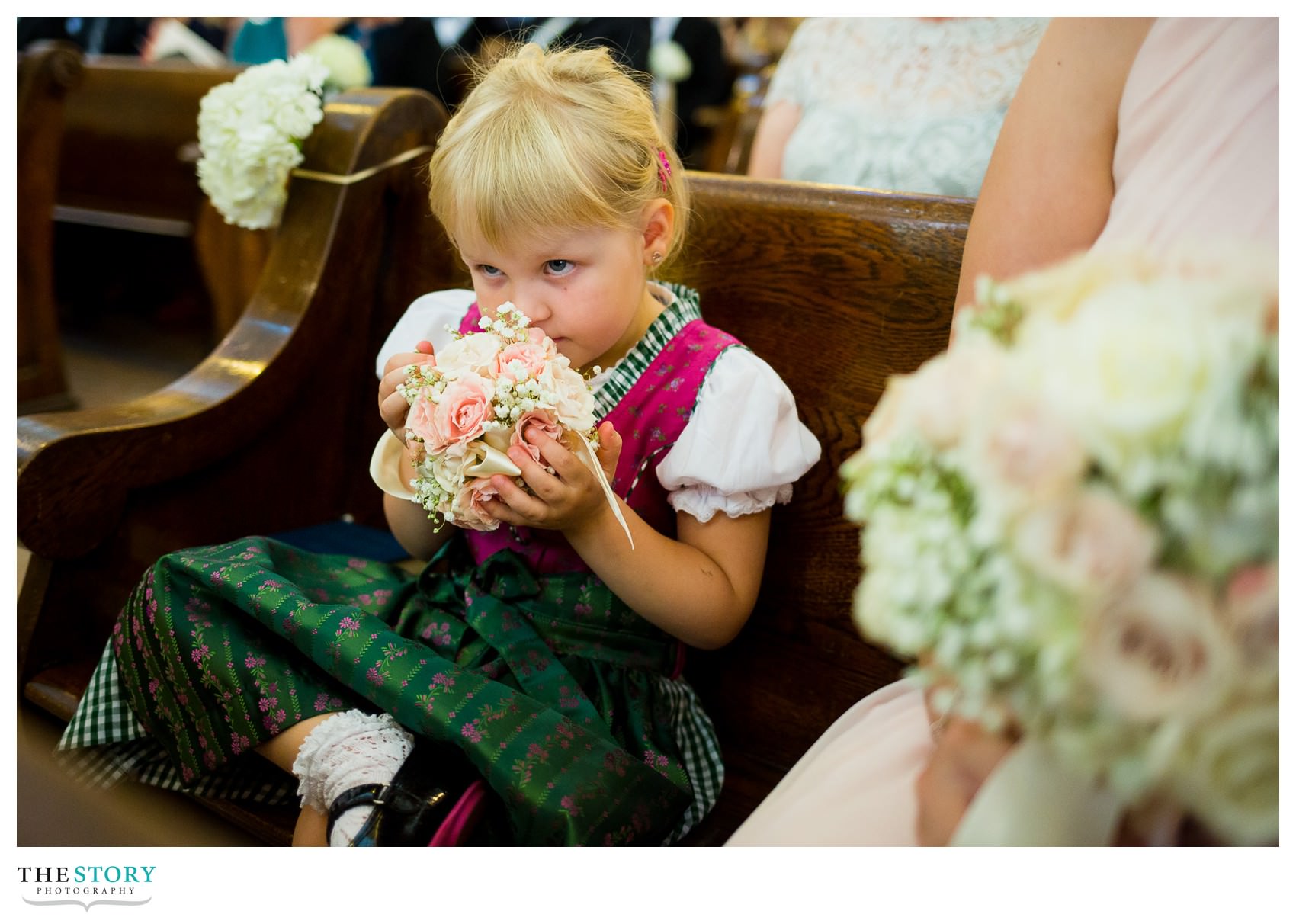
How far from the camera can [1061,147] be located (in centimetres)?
80

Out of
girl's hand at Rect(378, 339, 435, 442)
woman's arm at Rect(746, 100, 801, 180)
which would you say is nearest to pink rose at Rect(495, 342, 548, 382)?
girl's hand at Rect(378, 339, 435, 442)

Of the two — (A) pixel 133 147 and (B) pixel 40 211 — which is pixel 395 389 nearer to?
(B) pixel 40 211

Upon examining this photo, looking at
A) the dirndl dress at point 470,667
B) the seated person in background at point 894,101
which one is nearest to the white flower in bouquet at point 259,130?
the dirndl dress at point 470,667

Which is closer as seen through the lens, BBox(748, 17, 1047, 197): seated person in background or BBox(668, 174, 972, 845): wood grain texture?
BBox(668, 174, 972, 845): wood grain texture

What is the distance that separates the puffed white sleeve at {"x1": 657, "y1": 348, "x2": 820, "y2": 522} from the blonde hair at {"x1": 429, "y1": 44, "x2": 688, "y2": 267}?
20 cm

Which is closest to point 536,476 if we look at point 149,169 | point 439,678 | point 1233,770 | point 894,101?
point 439,678

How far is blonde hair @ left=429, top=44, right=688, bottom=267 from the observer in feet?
3.39

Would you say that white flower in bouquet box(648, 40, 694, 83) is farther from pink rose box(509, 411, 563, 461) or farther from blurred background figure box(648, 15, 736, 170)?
pink rose box(509, 411, 563, 461)

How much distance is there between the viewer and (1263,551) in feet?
1.77

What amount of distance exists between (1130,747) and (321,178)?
1.26 metres

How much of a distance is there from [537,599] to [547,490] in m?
0.28

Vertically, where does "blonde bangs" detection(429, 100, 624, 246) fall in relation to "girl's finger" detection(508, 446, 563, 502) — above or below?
above
